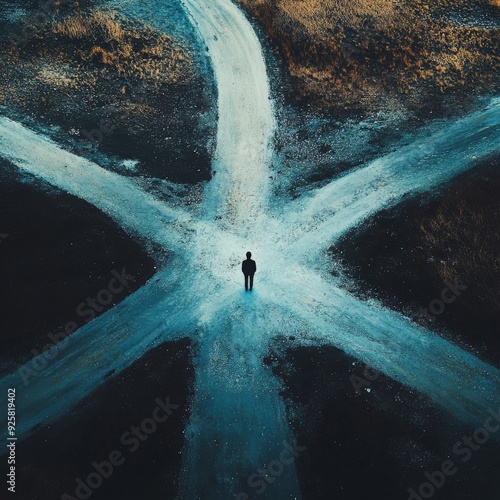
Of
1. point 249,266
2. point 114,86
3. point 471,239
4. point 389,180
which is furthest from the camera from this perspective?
point 114,86

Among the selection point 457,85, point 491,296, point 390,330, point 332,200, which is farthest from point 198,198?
point 457,85

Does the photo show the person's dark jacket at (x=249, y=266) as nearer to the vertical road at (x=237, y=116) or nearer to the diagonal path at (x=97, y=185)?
the vertical road at (x=237, y=116)

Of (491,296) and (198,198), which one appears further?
(198,198)

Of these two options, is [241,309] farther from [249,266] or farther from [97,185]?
[97,185]

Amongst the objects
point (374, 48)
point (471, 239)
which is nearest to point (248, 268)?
point (471, 239)

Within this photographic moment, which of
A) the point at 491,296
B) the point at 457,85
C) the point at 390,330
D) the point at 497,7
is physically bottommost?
the point at 390,330

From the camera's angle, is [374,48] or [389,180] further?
[374,48]

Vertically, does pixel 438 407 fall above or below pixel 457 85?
below

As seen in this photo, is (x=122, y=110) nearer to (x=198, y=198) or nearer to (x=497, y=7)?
(x=198, y=198)

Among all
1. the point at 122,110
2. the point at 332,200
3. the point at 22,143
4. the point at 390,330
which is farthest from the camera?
the point at 122,110
